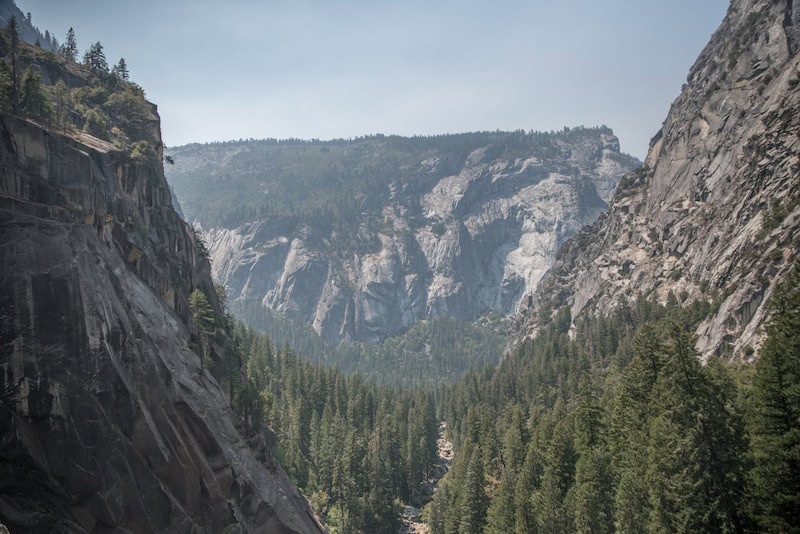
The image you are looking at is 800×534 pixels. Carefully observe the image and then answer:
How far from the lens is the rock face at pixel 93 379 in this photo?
34.8 m

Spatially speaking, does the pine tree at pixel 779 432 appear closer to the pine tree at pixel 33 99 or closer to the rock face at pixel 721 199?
the rock face at pixel 721 199

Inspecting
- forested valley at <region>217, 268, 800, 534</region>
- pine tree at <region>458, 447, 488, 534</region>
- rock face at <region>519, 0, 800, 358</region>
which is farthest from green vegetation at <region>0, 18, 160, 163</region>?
rock face at <region>519, 0, 800, 358</region>

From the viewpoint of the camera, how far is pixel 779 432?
2862cm

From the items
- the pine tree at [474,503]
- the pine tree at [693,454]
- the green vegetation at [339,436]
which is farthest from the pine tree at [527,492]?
the green vegetation at [339,436]

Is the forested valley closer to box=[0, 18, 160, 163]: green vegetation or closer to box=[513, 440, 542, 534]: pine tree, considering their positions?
box=[513, 440, 542, 534]: pine tree

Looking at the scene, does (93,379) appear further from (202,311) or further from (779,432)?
(779,432)

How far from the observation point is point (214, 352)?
6656 cm

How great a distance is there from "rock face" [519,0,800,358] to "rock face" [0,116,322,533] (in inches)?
2306

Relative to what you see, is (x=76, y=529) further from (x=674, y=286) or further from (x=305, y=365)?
(x=674, y=286)

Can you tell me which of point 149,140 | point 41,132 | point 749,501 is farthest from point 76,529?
point 149,140

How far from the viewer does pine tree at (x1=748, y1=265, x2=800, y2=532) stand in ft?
91.2

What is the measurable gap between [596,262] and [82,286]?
142327mm

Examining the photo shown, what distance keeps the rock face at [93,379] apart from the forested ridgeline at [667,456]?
24348 mm

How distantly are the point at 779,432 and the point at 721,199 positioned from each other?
9995cm
